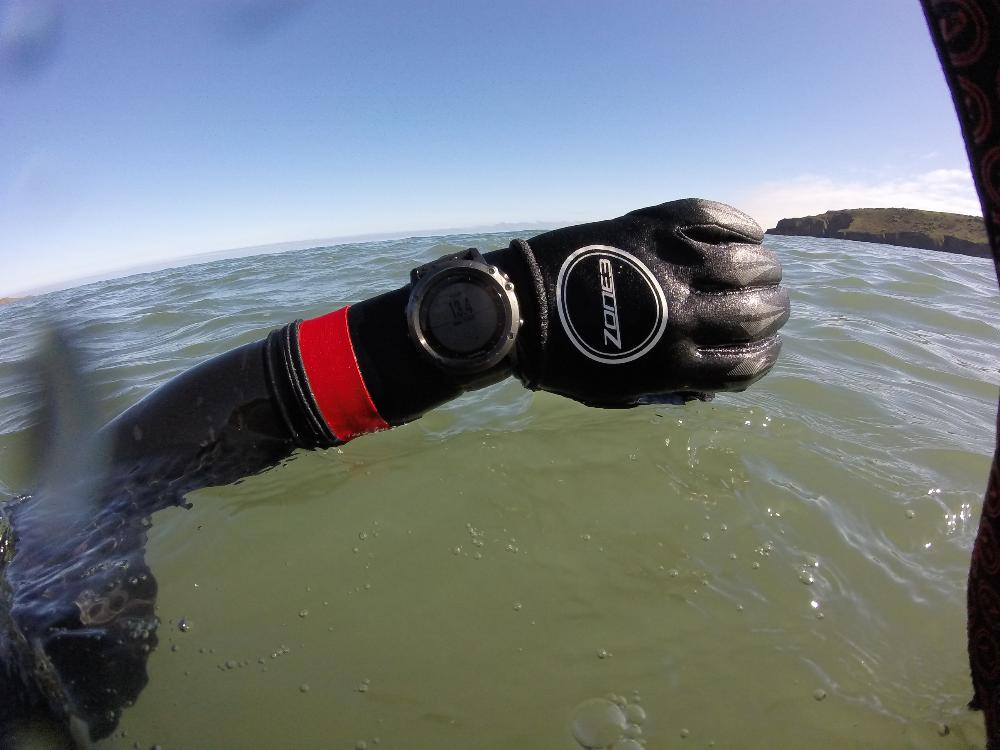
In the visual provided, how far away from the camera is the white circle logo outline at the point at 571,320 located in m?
1.18

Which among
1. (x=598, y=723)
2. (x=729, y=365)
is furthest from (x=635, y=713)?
(x=729, y=365)

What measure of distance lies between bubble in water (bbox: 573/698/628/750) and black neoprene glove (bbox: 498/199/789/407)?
2.24ft

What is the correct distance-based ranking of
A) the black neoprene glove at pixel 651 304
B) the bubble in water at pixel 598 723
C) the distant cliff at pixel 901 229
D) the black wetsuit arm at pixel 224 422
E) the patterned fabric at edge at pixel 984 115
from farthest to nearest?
the distant cliff at pixel 901 229
the black wetsuit arm at pixel 224 422
the black neoprene glove at pixel 651 304
the bubble in water at pixel 598 723
the patterned fabric at edge at pixel 984 115

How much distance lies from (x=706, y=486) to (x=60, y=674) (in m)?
1.97

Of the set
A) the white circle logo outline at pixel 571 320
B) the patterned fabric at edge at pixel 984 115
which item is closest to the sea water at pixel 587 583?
the patterned fabric at edge at pixel 984 115

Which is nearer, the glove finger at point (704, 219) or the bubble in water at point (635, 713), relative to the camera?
the bubble in water at point (635, 713)

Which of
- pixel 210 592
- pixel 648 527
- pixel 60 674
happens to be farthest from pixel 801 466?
pixel 60 674

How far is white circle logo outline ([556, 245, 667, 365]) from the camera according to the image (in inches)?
46.6

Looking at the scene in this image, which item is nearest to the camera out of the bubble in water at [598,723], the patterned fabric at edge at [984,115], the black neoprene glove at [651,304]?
the patterned fabric at edge at [984,115]

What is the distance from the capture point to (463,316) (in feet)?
4.00

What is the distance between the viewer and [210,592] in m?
1.58

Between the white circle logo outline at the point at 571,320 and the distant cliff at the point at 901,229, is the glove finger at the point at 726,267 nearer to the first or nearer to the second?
the white circle logo outline at the point at 571,320

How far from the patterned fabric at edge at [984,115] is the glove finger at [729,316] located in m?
0.49

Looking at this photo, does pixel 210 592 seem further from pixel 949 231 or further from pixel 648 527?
pixel 949 231
